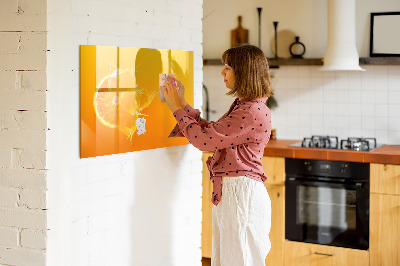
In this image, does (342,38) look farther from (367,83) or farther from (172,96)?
(172,96)

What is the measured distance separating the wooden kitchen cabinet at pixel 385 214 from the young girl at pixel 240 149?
5.02 ft

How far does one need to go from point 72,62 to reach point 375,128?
3.07 m

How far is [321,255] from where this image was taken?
435 cm

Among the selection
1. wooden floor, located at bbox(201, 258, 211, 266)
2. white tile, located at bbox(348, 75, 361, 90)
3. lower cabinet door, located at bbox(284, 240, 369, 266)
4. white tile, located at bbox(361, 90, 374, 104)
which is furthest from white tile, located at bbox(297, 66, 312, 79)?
wooden floor, located at bbox(201, 258, 211, 266)

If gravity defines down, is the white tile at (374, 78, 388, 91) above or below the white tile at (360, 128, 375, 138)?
above

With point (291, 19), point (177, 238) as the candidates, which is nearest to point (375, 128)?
point (291, 19)

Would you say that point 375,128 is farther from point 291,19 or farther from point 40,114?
point 40,114

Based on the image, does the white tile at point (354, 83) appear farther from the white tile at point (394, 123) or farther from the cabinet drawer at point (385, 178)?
the cabinet drawer at point (385, 178)

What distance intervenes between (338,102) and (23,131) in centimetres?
313

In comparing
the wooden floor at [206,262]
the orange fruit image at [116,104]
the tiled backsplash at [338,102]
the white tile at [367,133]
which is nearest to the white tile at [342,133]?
the tiled backsplash at [338,102]

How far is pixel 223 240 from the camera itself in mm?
2793

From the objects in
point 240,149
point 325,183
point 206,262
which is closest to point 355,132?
point 325,183

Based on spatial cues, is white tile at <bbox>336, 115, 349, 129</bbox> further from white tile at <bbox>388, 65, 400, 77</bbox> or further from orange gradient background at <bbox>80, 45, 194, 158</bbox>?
orange gradient background at <bbox>80, 45, 194, 158</bbox>

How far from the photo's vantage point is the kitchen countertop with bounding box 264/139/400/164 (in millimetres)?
4055
